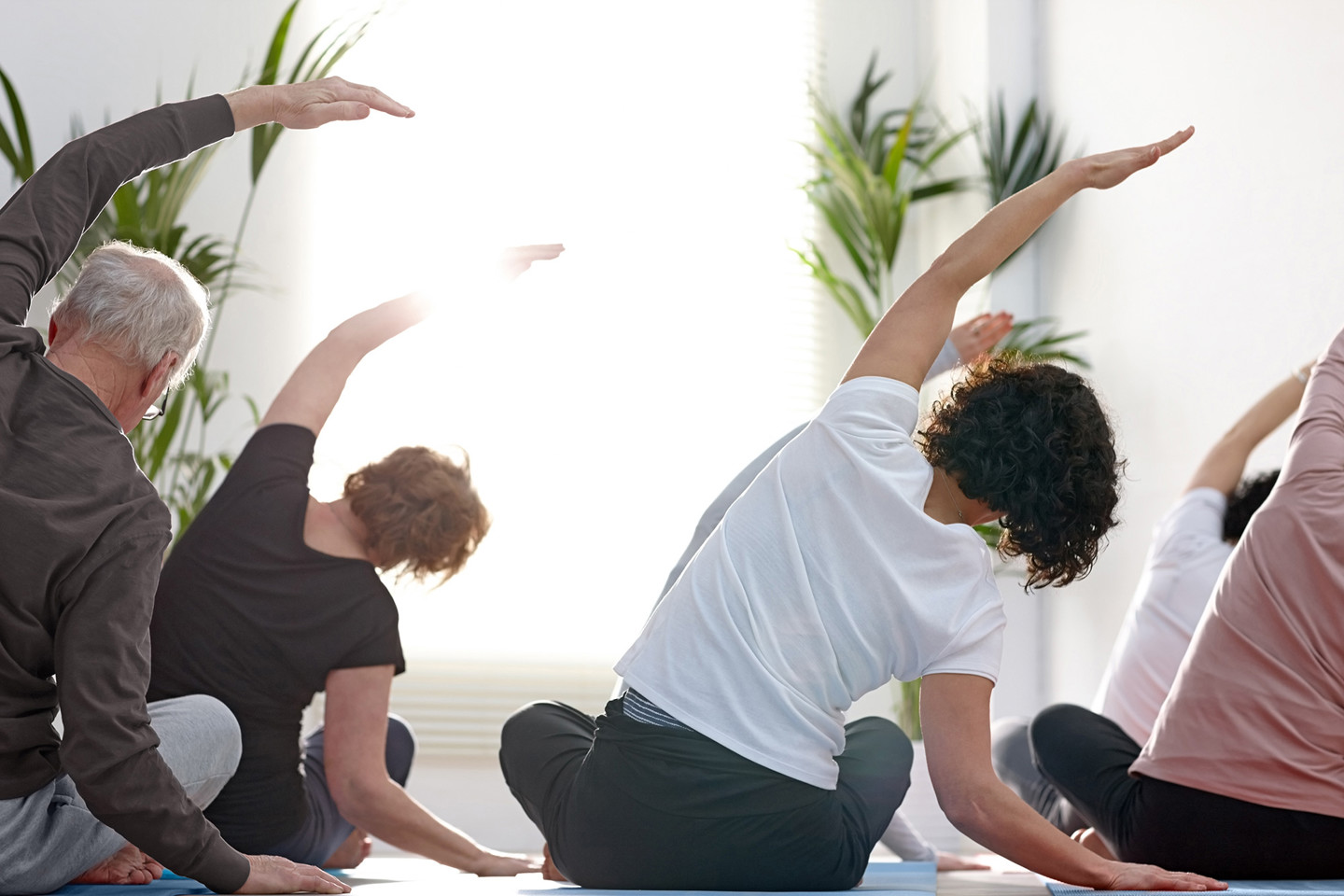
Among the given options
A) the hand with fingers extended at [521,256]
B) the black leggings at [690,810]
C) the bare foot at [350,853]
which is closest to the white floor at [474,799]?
the bare foot at [350,853]

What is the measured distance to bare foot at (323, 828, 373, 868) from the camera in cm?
239

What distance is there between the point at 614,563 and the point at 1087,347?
1.86 m

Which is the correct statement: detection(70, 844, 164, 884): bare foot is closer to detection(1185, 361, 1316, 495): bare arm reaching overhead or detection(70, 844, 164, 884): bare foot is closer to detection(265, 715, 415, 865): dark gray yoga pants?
detection(265, 715, 415, 865): dark gray yoga pants

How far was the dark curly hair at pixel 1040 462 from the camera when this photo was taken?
Result: 1493 mm

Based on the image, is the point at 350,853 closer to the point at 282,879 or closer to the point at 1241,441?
the point at 282,879

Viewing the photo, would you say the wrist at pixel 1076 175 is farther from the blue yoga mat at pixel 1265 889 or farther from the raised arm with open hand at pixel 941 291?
the blue yoga mat at pixel 1265 889

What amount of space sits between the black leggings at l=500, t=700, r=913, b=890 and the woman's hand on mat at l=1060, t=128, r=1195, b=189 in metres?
0.85

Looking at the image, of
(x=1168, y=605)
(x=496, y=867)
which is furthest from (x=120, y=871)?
(x=1168, y=605)

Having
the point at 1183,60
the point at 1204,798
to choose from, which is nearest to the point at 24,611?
the point at 1204,798

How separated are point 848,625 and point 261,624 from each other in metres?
1.02

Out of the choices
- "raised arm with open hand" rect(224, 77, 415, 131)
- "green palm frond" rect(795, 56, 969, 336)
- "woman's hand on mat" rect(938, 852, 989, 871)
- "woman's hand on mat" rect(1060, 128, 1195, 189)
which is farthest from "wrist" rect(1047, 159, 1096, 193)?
"green palm frond" rect(795, 56, 969, 336)

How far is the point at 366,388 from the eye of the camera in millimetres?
4281

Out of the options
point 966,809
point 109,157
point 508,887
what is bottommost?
point 508,887

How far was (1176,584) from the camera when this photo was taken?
2.41 meters
